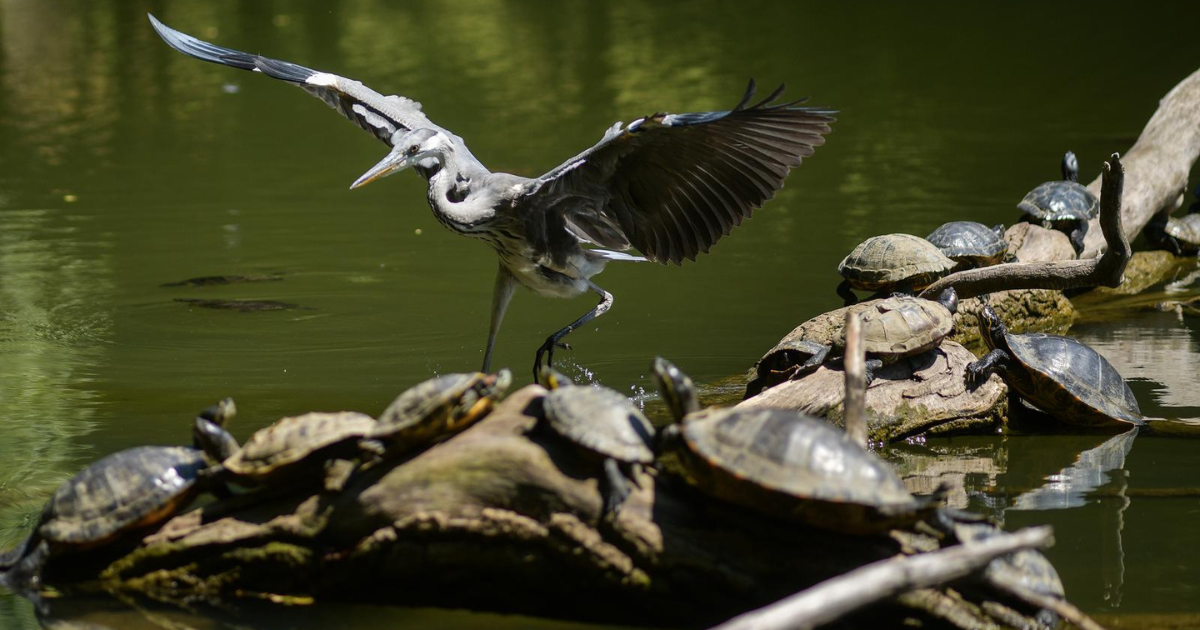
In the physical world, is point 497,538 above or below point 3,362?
above

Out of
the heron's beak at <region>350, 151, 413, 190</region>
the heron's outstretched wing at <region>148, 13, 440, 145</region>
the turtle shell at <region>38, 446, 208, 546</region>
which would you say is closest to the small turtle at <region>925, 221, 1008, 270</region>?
the heron's outstretched wing at <region>148, 13, 440, 145</region>

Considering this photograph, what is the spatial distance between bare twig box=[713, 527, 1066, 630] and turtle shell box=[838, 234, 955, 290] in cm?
391

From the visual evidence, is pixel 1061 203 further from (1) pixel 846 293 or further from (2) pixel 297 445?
(2) pixel 297 445

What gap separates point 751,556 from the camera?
12.5ft

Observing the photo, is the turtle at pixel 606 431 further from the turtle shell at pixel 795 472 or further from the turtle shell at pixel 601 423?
the turtle shell at pixel 795 472

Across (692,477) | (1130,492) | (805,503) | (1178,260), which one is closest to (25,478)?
(692,477)

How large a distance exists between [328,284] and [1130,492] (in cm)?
598

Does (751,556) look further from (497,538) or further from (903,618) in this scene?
(497,538)

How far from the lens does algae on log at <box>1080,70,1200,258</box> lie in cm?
919

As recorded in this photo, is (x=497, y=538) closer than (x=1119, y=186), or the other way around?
(x=497, y=538)

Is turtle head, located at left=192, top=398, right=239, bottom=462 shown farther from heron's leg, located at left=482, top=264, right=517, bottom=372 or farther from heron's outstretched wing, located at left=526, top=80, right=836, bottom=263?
heron's leg, located at left=482, top=264, right=517, bottom=372

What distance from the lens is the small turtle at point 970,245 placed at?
788 centimetres

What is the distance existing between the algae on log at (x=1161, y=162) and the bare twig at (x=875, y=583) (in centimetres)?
612

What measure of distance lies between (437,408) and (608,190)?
2.46 m
